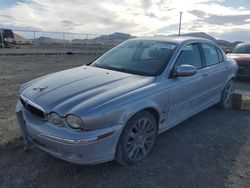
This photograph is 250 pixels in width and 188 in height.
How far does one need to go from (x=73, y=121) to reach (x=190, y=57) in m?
2.46

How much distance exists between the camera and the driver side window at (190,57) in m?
3.89

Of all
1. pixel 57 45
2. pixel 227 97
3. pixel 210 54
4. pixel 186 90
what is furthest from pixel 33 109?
pixel 57 45

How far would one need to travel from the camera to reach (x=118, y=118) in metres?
2.77

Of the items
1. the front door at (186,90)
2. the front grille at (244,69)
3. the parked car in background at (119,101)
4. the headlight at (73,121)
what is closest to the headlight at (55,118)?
the parked car in background at (119,101)

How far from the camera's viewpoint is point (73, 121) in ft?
8.50

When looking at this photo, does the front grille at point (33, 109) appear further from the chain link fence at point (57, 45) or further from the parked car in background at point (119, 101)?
the chain link fence at point (57, 45)

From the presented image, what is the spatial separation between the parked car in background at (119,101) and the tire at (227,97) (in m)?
1.01

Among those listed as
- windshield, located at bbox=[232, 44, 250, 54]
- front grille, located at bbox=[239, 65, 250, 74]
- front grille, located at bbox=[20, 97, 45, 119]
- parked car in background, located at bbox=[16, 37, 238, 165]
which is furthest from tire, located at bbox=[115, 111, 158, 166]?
windshield, located at bbox=[232, 44, 250, 54]

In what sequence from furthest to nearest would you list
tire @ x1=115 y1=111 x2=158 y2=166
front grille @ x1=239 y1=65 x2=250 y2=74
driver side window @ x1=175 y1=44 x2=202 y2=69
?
front grille @ x1=239 y1=65 x2=250 y2=74
driver side window @ x1=175 y1=44 x2=202 y2=69
tire @ x1=115 y1=111 x2=158 y2=166

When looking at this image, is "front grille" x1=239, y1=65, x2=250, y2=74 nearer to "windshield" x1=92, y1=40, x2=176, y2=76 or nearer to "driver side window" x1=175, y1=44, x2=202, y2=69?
"driver side window" x1=175, y1=44, x2=202, y2=69

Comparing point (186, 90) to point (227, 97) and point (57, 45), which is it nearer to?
point (227, 97)

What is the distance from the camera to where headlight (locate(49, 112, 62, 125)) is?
2.65 meters

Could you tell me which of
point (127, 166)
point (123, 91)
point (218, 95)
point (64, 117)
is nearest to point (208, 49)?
point (218, 95)

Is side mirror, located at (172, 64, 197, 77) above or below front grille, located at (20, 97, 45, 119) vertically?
above
